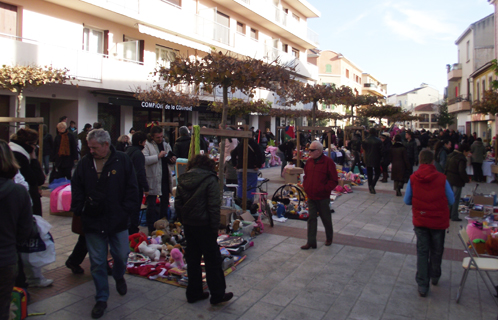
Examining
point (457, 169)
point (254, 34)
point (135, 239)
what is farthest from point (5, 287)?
point (254, 34)

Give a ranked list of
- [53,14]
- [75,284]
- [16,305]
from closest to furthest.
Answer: [16,305], [75,284], [53,14]

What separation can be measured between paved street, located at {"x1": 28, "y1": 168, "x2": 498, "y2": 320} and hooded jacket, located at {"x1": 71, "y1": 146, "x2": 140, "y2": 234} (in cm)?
88

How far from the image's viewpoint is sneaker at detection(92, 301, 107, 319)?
3.95m

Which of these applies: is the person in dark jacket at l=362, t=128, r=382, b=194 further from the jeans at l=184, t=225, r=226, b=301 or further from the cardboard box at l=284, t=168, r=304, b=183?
the jeans at l=184, t=225, r=226, b=301

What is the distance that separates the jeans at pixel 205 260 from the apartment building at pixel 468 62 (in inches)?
1411

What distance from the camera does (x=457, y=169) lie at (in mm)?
8312

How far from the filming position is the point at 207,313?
4.15 m

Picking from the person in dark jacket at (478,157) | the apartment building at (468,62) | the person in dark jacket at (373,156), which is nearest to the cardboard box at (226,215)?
the person in dark jacket at (373,156)

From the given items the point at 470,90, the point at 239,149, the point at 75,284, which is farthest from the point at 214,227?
the point at 470,90

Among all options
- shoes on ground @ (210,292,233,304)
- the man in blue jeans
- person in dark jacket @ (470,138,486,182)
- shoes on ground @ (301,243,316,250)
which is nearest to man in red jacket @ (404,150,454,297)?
shoes on ground @ (301,243,316,250)

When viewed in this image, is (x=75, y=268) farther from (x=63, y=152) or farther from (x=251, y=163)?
(x=63, y=152)

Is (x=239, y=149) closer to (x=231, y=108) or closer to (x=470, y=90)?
(x=231, y=108)

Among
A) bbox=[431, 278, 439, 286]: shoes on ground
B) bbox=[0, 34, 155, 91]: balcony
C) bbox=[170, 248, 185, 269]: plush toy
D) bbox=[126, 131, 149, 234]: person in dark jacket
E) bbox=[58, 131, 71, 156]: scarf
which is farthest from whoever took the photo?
bbox=[0, 34, 155, 91]: balcony

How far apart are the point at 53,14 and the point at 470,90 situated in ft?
115
